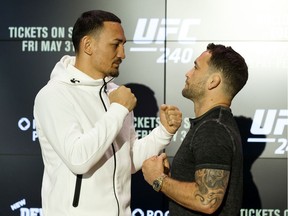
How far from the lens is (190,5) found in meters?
3.61

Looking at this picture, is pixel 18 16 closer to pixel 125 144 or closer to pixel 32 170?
pixel 32 170

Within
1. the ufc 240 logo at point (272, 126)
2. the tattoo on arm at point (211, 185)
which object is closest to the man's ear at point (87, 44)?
the tattoo on arm at point (211, 185)

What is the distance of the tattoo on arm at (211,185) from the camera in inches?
84.3

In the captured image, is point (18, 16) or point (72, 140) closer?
point (72, 140)

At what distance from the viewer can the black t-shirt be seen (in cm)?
215

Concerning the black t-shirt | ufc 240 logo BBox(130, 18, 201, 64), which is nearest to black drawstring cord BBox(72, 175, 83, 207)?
the black t-shirt

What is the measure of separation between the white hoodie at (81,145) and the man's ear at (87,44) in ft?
0.30

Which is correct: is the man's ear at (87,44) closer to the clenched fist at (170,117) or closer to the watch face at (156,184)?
the clenched fist at (170,117)

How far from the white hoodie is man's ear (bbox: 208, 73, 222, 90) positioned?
1.13 feet

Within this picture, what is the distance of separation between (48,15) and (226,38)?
1.07 metres

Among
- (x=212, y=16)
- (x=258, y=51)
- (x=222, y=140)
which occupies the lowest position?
(x=222, y=140)

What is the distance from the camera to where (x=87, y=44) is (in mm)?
2600

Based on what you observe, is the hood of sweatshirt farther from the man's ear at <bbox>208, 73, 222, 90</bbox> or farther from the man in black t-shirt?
the man's ear at <bbox>208, 73, 222, 90</bbox>

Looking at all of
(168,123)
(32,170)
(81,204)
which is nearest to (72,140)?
(81,204)
